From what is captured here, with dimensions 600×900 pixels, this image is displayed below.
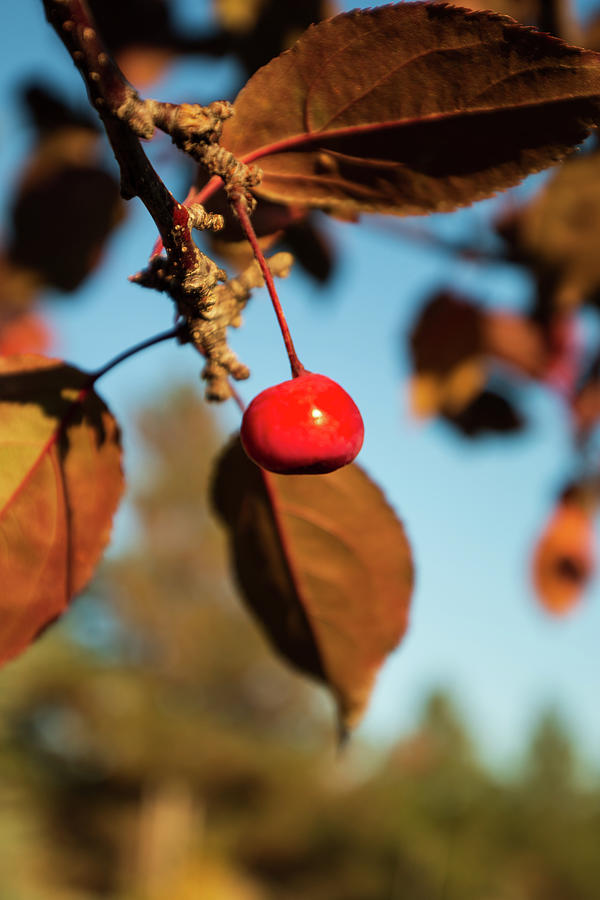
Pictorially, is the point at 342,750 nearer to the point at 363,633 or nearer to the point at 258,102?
the point at 363,633

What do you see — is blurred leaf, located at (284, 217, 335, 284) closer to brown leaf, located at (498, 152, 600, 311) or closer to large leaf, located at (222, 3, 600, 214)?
brown leaf, located at (498, 152, 600, 311)

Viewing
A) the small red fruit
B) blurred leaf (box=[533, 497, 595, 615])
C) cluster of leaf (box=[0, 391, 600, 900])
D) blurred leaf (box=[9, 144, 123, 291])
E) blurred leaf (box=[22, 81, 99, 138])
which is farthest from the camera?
cluster of leaf (box=[0, 391, 600, 900])

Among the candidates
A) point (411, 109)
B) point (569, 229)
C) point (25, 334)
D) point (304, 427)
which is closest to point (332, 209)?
point (411, 109)

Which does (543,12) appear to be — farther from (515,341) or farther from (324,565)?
(324,565)

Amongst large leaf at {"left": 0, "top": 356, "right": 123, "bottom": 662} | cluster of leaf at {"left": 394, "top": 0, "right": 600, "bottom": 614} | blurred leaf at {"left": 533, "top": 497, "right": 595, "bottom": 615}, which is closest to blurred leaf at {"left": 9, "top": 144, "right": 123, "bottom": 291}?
cluster of leaf at {"left": 394, "top": 0, "right": 600, "bottom": 614}

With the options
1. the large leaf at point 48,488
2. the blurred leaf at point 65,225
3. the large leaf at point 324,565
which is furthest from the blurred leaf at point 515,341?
the large leaf at point 48,488

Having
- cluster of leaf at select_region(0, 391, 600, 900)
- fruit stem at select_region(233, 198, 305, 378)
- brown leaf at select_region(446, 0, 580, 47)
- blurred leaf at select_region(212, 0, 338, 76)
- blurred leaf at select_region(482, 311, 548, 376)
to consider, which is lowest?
cluster of leaf at select_region(0, 391, 600, 900)

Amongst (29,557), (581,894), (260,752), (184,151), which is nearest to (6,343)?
(29,557)
